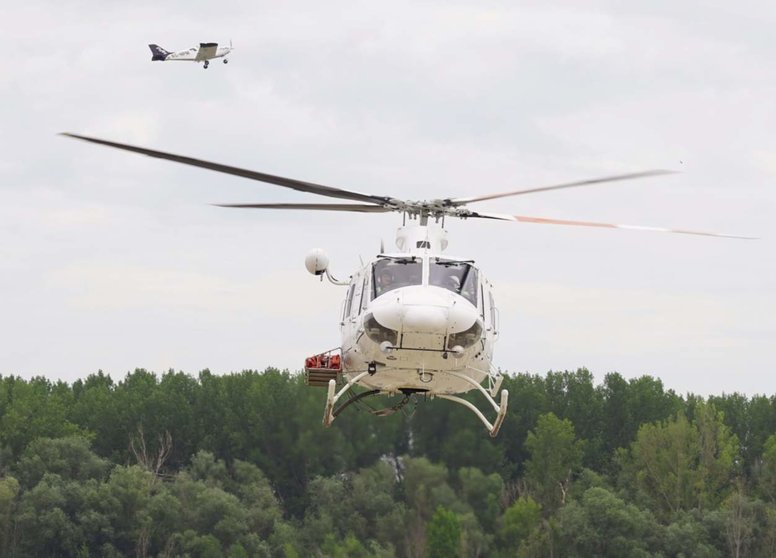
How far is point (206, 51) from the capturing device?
6488cm

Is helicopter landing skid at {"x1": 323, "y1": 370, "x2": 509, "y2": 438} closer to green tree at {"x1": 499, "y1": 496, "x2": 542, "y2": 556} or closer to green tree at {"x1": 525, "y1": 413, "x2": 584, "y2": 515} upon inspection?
green tree at {"x1": 499, "y1": 496, "x2": 542, "y2": 556}

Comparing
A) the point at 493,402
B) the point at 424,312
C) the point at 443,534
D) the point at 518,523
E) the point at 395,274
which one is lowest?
the point at 493,402

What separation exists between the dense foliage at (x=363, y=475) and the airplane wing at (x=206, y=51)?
1382cm

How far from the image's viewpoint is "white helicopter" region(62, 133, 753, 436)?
98.6 ft

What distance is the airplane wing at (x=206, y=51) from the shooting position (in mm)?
64312

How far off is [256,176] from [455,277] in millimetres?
3758

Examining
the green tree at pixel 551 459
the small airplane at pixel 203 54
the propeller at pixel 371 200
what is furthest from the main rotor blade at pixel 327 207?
the green tree at pixel 551 459

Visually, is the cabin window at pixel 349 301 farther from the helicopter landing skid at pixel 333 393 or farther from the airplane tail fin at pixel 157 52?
the airplane tail fin at pixel 157 52

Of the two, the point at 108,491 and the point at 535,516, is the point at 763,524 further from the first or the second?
the point at 108,491

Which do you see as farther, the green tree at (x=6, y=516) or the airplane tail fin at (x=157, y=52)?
the green tree at (x=6, y=516)

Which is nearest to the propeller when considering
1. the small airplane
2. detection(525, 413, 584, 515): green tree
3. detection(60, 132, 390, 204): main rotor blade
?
detection(60, 132, 390, 204): main rotor blade

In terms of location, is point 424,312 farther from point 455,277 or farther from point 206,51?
point 206,51

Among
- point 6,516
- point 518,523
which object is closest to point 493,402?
point 518,523

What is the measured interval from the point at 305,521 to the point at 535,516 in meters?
12.3
